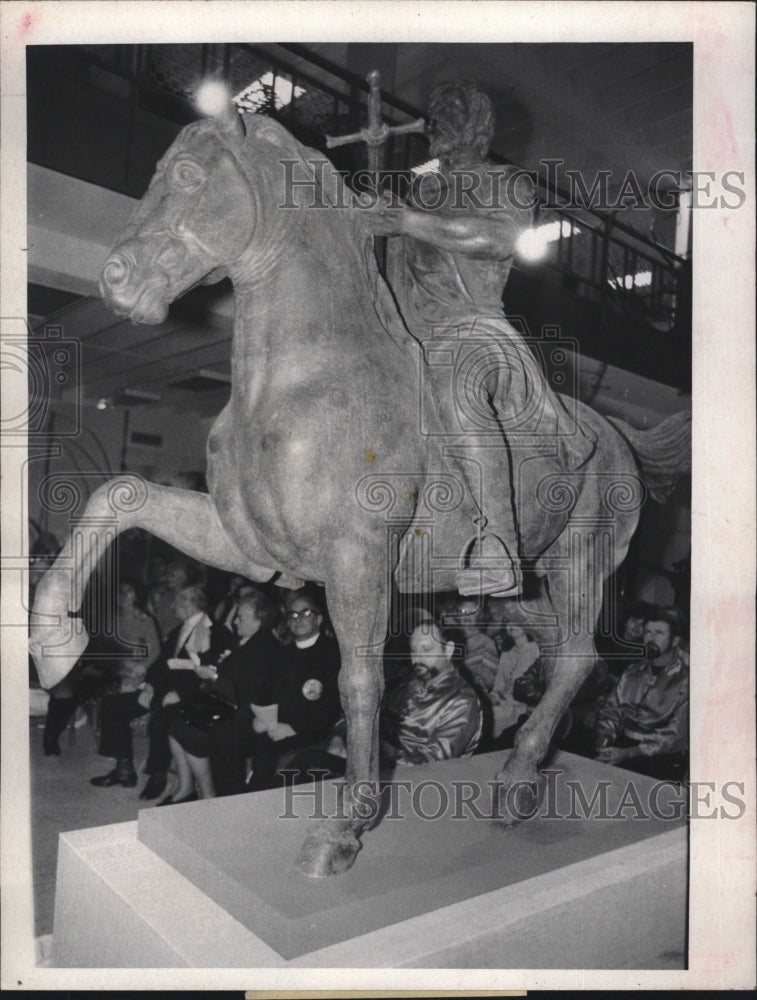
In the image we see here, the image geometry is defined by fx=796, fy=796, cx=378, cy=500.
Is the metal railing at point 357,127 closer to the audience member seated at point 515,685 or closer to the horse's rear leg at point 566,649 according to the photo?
Answer: the audience member seated at point 515,685

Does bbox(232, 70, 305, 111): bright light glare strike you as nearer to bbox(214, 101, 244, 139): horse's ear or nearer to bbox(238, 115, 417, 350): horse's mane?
bbox(238, 115, 417, 350): horse's mane

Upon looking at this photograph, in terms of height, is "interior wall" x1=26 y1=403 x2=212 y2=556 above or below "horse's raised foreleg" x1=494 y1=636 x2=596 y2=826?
above

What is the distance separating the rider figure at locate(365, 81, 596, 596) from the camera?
2303mm

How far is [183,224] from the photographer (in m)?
1.95

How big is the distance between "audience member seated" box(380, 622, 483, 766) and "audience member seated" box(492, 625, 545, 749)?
2.05 feet

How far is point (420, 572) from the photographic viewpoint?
7.86 feet

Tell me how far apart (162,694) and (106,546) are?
2430mm

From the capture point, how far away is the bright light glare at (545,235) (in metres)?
4.72

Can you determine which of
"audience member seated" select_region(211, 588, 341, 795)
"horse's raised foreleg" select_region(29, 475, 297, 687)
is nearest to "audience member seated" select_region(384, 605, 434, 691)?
"audience member seated" select_region(211, 588, 341, 795)

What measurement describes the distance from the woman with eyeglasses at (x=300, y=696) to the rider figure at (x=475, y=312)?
4.40 ft

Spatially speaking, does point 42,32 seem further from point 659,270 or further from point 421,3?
point 659,270

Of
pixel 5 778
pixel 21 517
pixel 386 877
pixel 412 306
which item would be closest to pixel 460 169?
pixel 412 306

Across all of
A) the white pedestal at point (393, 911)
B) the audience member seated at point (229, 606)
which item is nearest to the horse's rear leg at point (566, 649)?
the white pedestal at point (393, 911)

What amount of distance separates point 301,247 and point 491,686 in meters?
3.00
